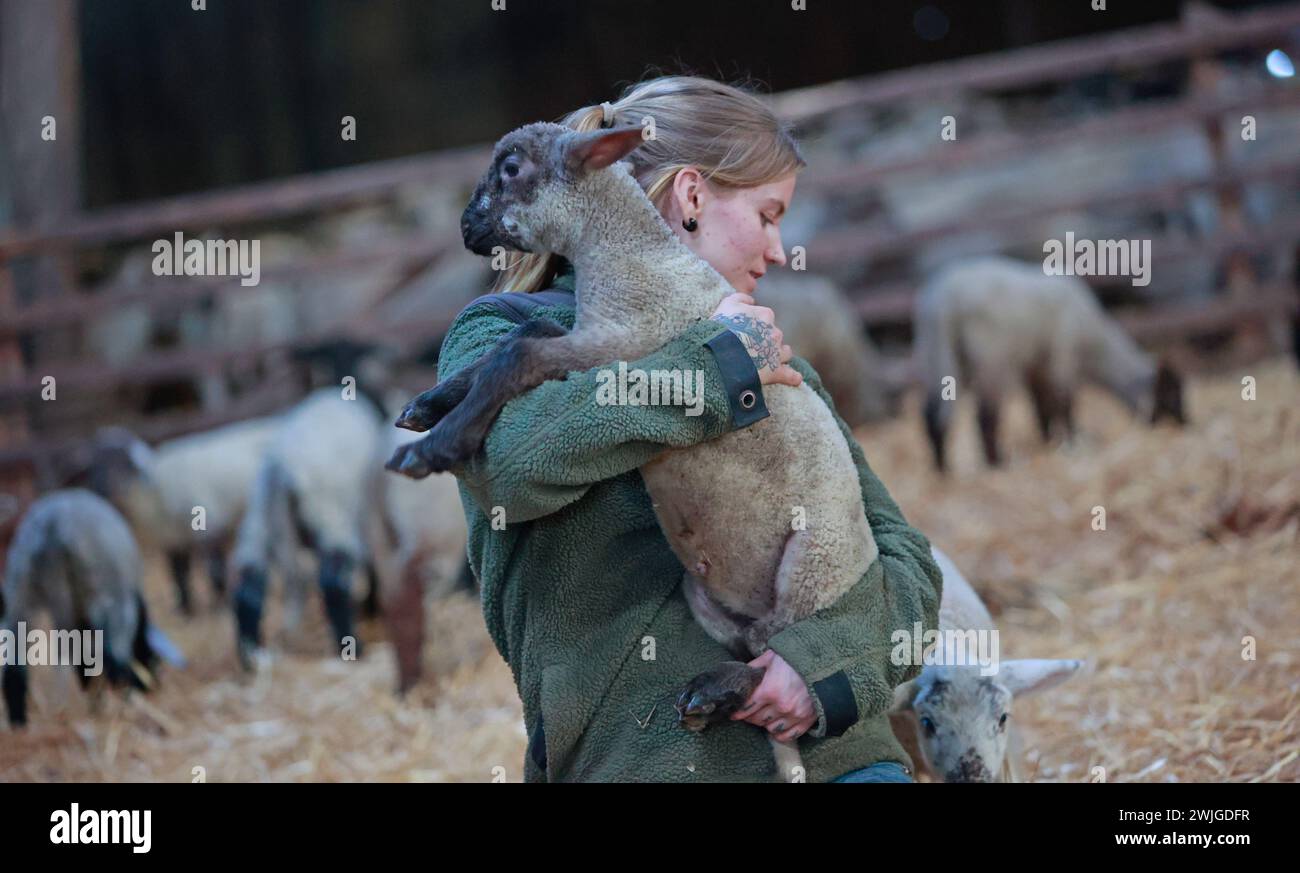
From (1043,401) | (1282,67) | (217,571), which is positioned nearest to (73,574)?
(217,571)

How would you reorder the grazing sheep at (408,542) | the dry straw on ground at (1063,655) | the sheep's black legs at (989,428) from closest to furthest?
the dry straw on ground at (1063,655) → the grazing sheep at (408,542) → the sheep's black legs at (989,428)

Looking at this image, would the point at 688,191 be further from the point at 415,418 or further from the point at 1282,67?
the point at 1282,67

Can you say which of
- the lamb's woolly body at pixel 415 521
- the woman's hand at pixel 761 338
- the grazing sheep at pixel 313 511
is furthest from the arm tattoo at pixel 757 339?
the grazing sheep at pixel 313 511

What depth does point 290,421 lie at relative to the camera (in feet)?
19.5

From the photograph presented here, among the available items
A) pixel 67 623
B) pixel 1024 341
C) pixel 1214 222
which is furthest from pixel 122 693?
pixel 1214 222

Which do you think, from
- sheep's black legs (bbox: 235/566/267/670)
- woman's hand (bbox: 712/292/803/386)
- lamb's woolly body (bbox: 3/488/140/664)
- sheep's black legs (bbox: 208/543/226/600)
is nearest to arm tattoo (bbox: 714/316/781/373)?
woman's hand (bbox: 712/292/803/386)

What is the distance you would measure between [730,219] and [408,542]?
9.97 feet

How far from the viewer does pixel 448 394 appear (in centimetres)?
217

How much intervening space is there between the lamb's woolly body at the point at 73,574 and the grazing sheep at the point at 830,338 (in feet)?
14.5

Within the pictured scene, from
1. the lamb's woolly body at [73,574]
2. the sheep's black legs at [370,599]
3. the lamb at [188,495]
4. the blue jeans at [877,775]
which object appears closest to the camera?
the blue jeans at [877,775]

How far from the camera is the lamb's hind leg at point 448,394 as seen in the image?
216cm

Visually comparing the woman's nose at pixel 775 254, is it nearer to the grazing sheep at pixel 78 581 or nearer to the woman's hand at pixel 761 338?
the woman's hand at pixel 761 338

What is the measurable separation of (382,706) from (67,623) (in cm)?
116

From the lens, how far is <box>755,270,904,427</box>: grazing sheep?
330 inches
